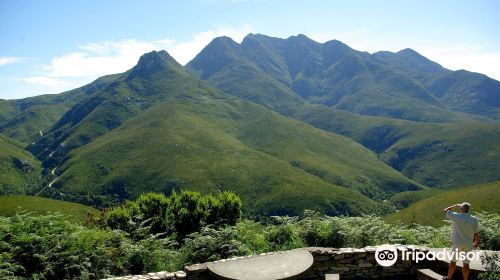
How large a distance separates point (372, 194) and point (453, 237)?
642ft

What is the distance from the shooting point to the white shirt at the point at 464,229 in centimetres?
1142

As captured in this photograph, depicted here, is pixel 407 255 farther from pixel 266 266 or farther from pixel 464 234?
pixel 266 266

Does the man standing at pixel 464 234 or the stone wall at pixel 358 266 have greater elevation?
the man standing at pixel 464 234

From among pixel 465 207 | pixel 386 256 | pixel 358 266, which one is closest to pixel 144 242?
pixel 358 266

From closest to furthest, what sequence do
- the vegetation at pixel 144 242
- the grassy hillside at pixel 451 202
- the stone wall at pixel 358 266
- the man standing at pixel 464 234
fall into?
the man standing at pixel 464 234 → the vegetation at pixel 144 242 → the stone wall at pixel 358 266 → the grassy hillside at pixel 451 202

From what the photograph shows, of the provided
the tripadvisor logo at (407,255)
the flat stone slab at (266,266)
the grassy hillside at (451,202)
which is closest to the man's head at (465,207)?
the tripadvisor logo at (407,255)

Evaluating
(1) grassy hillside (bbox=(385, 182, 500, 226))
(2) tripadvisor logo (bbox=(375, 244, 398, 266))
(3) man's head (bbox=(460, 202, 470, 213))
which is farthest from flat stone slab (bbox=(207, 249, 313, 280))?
(1) grassy hillside (bbox=(385, 182, 500, 226))

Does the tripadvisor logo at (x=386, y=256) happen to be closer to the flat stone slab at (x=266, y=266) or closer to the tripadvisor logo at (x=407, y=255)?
the tripadvisor logo at (x=407, y=255)

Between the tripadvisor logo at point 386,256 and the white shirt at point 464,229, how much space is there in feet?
6.84

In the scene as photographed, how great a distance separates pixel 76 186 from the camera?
187500 mm

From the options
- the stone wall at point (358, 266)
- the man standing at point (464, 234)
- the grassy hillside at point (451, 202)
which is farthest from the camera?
the grassy hillside at point (451, 202)

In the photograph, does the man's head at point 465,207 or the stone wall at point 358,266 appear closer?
the man's head at point 465,207

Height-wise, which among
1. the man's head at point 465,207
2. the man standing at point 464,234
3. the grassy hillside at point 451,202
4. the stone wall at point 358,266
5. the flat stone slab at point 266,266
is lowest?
the grassy hillside at point 451,202

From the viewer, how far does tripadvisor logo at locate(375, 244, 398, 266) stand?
1299cm
